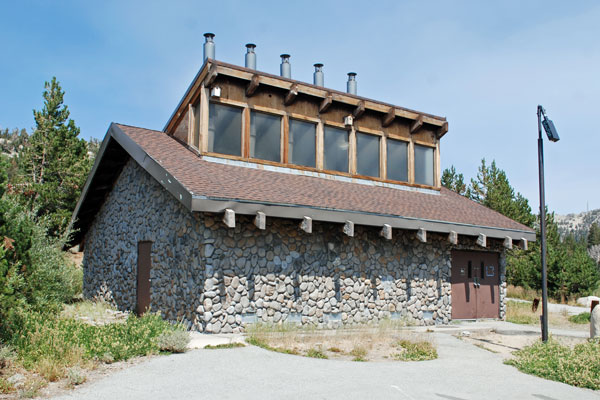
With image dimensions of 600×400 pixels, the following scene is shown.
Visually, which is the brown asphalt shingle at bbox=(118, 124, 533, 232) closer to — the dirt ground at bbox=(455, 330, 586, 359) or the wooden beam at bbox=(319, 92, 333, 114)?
the wooden beam at bbox=(319, 92, 333, 114)

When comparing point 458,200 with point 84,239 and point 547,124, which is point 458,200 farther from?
point 84,239

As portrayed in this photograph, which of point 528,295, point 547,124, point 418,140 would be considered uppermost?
point 418,140

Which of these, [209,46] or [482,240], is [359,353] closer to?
[482,240]

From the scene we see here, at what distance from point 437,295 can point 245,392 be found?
964 cm

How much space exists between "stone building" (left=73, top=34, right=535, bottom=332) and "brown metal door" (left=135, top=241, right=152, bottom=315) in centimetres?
A: 8

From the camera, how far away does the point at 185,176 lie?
453 inches

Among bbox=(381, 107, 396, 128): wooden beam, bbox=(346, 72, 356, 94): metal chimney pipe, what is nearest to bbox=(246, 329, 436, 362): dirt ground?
bbox=(381, 107, 396, 128): wooden beam

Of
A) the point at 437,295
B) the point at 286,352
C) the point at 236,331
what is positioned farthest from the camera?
the point at 437,295

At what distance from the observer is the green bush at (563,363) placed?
7.91 m

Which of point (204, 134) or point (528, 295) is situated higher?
point (204, 134)

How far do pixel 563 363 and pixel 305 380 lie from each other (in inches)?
179

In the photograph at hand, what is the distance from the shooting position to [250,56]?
16.2m

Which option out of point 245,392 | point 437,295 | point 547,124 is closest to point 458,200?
point 437,295

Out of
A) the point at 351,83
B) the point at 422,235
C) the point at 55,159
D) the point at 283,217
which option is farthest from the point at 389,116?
the point at 55,159
